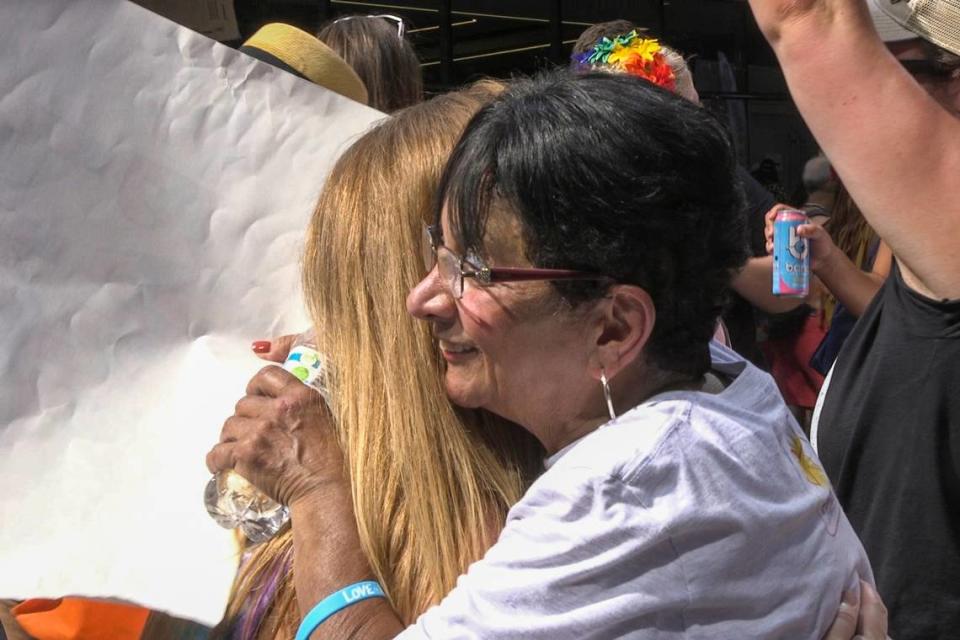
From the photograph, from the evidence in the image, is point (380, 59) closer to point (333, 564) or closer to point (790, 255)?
point (790, 255)

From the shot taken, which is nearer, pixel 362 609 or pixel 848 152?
pixel 362 609

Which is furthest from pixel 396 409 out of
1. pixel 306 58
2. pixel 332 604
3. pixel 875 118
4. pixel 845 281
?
pixel 845 281

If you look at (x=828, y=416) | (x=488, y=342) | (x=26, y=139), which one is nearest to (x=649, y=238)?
(x=488, y=342)

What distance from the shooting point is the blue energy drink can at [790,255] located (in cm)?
313

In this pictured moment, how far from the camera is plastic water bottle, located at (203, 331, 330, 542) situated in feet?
4.56

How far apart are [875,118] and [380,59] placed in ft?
5.62

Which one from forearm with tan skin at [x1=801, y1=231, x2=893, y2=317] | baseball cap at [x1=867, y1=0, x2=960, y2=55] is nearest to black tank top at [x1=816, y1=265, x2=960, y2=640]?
baseball cap at [x1=867, y1=0, x2=960, y2=55]

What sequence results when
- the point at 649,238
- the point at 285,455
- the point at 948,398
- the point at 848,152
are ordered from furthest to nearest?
the point at 948,398 < the point at 848,152 < the point at 285,455 < the point at 649,238

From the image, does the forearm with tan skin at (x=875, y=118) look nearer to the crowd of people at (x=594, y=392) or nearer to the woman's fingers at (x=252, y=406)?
the crowd of people at (x=594, y=392)

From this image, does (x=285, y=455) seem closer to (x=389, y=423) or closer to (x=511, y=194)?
(x=389, y=423)

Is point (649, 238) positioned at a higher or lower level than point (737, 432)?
higher

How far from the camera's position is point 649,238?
1.19 metres

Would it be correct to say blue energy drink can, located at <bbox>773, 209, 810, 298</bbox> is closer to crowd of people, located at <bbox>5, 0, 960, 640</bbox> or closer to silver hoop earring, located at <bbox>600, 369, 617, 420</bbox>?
crowd of people, located at <bbox>5, 0, 960, 640</bbox>

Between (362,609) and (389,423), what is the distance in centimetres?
24
